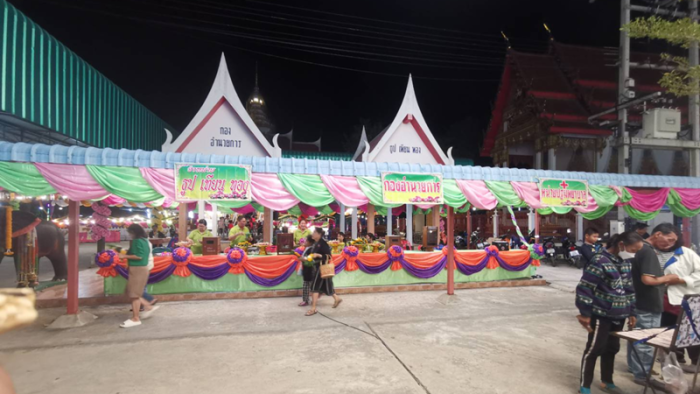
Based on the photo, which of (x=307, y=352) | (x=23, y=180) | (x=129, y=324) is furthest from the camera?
(x=129, y=324)

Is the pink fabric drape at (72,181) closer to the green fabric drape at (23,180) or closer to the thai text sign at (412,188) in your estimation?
the green fabric drape at (23,180)

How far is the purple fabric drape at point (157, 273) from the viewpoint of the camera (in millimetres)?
7059

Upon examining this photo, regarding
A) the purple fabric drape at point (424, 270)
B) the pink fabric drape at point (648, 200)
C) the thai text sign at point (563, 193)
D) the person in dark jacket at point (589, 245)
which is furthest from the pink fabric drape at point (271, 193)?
the pink fabric drape at point (648, 200)

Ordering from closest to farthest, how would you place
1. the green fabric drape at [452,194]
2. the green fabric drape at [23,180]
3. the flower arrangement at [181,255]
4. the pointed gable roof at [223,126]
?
1. the green fabric drape at [23,180]
2. the flower arrangement at [181,255]
3. the green fabric drape at [452,194]
4. the pointed gable roof at [223,126]

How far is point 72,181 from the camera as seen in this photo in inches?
223

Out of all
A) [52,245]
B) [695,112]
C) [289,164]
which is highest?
[695,112]

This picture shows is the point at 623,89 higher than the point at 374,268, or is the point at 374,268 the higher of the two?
the point at 623,89

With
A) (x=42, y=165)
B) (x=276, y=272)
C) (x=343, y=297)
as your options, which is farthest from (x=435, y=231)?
(x=42, y=165)

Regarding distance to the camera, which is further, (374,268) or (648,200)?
(648,200)

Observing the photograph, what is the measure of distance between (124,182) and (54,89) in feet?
33.4

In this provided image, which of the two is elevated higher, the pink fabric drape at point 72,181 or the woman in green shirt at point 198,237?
the pink fabric drape at point 72,181

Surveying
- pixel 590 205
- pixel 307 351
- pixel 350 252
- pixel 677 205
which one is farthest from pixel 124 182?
pixel 677 205

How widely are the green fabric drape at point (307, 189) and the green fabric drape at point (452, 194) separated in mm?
2555

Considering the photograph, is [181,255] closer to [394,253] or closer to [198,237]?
[198,237]
